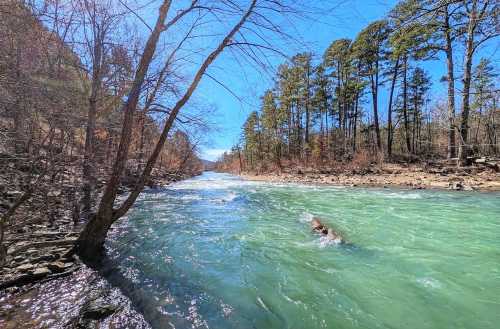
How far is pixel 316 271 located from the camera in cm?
373

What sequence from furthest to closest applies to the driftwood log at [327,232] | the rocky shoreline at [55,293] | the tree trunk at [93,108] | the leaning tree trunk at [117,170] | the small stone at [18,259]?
the tree trunk at [93,108] → the driftwood log at [327,232] → the leaning tree trunk at [117,170] → the small stone at [18,259] → the rocky shoreline at [55,293]

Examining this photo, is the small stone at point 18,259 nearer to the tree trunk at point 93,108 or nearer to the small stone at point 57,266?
the small stone at point 57,266

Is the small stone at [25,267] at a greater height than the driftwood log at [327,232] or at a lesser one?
lesser

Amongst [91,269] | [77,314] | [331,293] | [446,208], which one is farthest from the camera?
[446,208]

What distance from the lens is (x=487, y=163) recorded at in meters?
12.1

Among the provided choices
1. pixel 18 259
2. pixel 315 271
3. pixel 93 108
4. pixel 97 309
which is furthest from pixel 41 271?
pixel 93 108

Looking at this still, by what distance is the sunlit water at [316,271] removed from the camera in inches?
107

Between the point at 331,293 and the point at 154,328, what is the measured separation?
6.47 feet

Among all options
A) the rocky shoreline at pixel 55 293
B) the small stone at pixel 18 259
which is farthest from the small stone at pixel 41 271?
the small stone at pixel 18 259

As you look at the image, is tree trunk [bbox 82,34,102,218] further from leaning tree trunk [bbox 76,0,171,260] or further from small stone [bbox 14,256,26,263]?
small stone [bbox 14,256,26,263]

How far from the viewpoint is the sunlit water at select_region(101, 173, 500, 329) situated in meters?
2.73

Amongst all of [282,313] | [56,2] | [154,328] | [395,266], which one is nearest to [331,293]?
[282,313]

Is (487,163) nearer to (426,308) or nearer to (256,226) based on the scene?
(256,226)

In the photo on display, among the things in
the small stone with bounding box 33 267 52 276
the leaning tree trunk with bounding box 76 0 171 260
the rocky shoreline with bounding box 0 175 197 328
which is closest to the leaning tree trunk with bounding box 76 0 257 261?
the leaning tree trunk with bounding box 76 0 171 260
